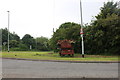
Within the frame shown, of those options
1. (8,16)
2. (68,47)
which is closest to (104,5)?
(68,47)

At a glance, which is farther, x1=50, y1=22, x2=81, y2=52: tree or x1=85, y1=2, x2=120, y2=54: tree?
x1=50, y1=22, x2=81, y2=52: tree

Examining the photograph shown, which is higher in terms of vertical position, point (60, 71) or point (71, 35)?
point (71, 35)

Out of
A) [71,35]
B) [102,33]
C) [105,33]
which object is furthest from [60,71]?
[71,35]

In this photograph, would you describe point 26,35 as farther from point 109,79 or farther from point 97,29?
point 109,79

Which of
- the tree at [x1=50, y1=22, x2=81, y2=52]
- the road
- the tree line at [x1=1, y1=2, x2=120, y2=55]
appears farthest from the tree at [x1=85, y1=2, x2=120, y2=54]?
the road

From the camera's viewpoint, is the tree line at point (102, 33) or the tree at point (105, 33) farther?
the tree line at point (102, 33)

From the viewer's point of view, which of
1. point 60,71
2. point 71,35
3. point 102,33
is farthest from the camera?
point 71,35

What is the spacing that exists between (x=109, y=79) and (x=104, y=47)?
22.7m

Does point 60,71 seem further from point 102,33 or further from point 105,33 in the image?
point 105,33

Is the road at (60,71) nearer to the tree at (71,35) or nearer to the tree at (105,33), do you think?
the tree at (105,33)

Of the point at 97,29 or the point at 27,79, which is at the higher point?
the point at 97,29

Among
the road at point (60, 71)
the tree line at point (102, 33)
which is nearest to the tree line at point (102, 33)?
the tree line at point (102, 33)

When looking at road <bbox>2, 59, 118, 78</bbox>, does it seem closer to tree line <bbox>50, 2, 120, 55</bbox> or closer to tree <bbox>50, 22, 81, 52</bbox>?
tree line <bbox>50, 2, 120, 55</bbox>

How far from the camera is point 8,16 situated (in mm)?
43406
